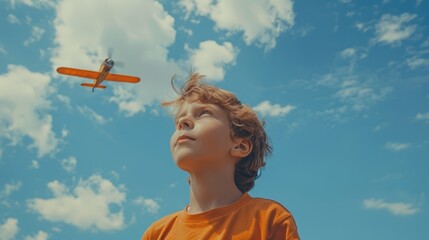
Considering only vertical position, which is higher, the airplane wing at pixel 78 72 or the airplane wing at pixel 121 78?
the airplane wing at pixel 121 78

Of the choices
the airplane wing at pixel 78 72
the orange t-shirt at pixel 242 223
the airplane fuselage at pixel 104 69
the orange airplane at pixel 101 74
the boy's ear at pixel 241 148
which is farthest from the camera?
the airplane wing at pixel 78 72

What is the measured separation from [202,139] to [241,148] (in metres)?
0.40

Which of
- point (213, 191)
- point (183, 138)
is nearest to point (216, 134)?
point (183, 138)

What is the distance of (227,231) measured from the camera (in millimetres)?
3562

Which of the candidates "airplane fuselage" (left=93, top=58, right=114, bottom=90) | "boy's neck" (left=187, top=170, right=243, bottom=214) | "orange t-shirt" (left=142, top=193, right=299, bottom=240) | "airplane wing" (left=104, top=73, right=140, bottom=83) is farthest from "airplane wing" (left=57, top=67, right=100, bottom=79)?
"orange t-shirt" (left=142, top=193, right=299, bottom=240)

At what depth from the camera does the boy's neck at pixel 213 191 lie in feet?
12.7

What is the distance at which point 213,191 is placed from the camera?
12.8ft

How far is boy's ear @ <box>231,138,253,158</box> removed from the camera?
3.98 m

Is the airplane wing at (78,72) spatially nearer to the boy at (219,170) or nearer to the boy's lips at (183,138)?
the boy at (219,170)

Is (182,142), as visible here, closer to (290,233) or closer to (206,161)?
(206,161)

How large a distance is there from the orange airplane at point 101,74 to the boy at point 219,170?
1038 inches

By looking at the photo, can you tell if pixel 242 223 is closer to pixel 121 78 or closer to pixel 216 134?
pixel 216 134

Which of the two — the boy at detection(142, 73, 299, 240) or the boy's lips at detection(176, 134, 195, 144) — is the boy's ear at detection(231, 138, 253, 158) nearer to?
the boy at detection(142, 73, 299, 240)

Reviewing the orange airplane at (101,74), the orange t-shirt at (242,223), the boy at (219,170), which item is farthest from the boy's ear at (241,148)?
the orange airplane at (101,74)
